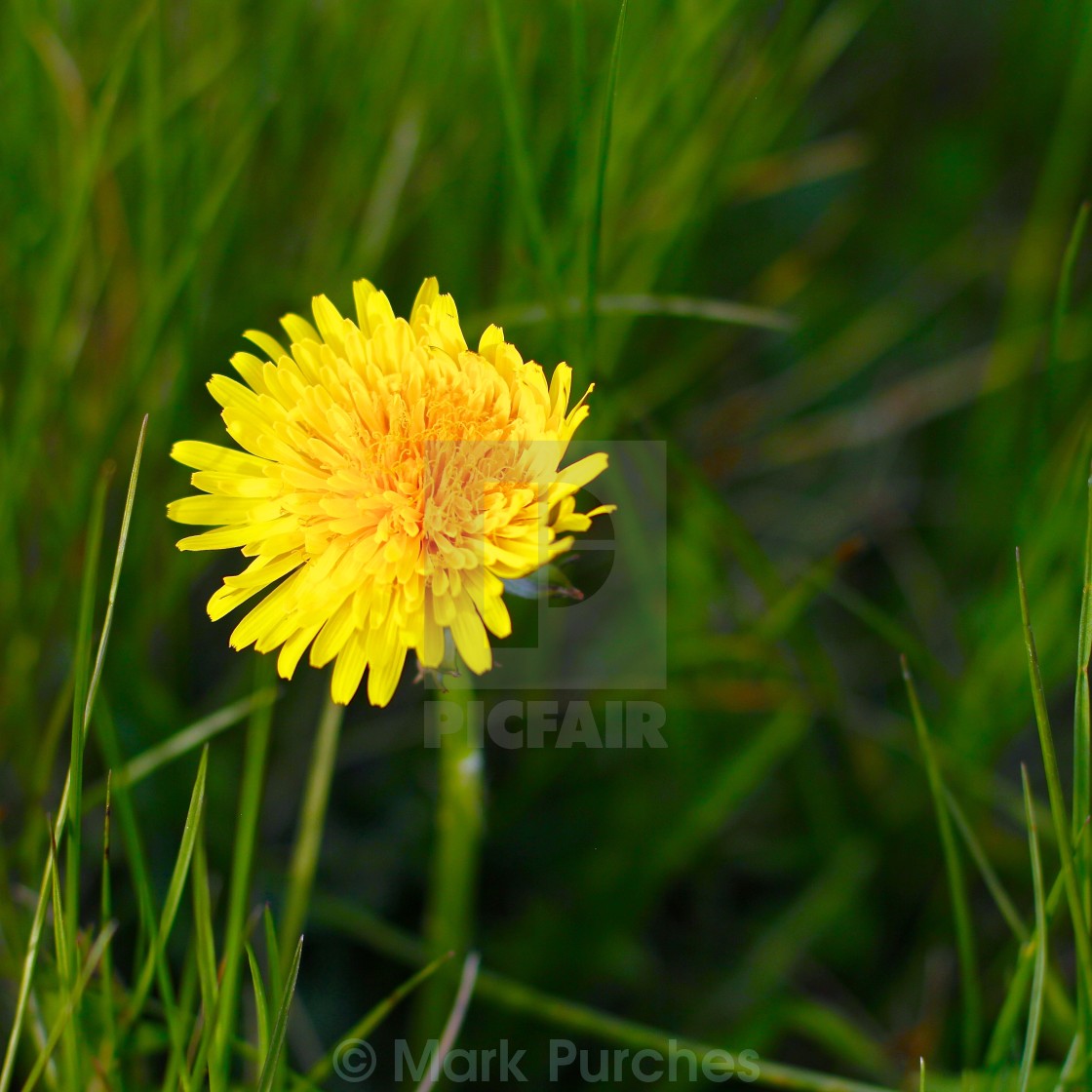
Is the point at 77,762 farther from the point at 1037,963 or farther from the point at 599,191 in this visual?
the point at 1037,963

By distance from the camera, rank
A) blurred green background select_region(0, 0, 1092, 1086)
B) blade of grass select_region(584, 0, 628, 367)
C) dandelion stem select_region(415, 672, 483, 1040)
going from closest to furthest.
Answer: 1. blade of grass select_region(584, 0, 628, 367)
2. dandelion stem select_region(415, 672, 483, 1040)
3. blurred green background select_region(0, 0, 1092, 1086)

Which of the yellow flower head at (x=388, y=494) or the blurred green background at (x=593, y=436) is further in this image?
the blurred green background at (x=593, y=436)

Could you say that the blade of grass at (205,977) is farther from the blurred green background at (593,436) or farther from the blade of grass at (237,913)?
the blurred green background at (593,436)

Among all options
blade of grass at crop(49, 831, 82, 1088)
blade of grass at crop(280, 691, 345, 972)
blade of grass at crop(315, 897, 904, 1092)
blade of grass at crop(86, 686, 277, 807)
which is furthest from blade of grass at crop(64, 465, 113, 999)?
blade of grass at crop(315, 897, 904, 1092)

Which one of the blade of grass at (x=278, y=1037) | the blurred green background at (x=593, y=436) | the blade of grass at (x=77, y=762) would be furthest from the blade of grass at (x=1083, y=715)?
the blade of grass at (x=77, y=762)

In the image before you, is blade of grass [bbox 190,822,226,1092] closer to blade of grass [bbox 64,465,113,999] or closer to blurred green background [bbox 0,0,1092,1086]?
blade of grass [bbox 64,465,113,999]

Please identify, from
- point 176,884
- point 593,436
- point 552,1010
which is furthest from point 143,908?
point 593,436
